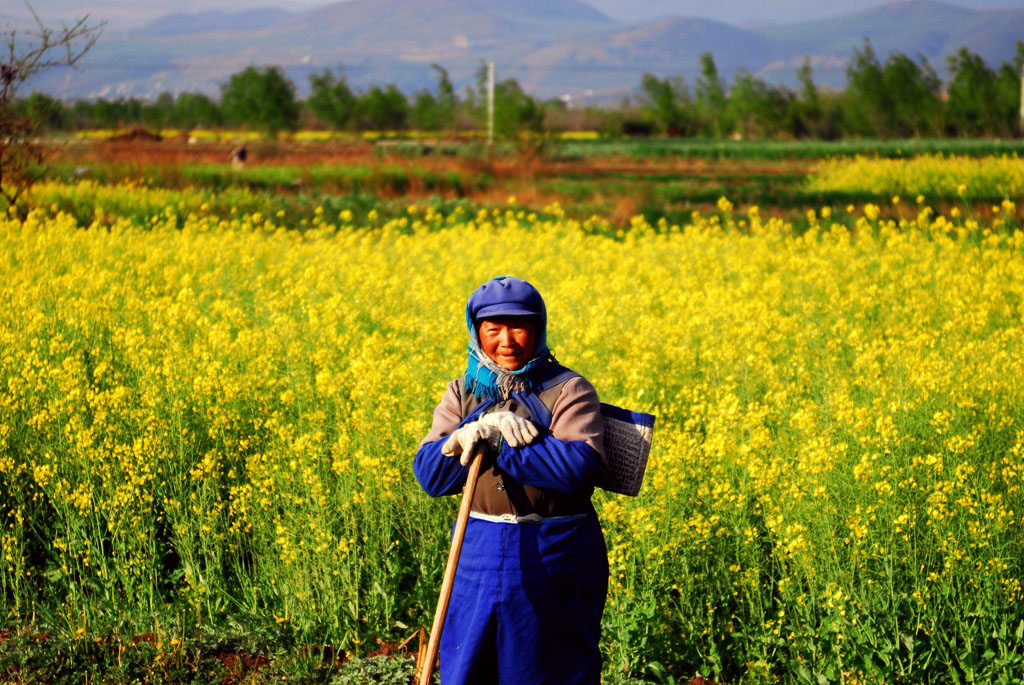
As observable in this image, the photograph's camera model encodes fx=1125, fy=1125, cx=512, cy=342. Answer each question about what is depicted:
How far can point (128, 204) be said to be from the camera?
1523 centimetres

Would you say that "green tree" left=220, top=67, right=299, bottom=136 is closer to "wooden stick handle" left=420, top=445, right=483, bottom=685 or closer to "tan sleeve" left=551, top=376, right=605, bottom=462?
"tan sleeve" left=551, top=376, right=605, bottom=462

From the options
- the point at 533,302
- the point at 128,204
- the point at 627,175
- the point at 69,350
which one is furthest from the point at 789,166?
the point at 533,302

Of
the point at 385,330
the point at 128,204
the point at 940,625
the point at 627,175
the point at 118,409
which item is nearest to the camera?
the point at 940,625

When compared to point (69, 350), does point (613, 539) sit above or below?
below

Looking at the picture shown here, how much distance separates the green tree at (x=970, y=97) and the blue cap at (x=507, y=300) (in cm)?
2336

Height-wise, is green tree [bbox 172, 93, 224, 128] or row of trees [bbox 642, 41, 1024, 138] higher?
green tree [bbox 172, 93, 224, 128]

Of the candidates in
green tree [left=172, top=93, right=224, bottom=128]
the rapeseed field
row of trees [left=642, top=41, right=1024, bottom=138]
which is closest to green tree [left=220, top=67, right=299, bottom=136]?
green tree [left=172, top=93, right=224, bottom=128]

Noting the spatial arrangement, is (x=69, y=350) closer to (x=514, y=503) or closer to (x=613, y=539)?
(x=613, y=539)

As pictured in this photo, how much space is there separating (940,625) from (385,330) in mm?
4952

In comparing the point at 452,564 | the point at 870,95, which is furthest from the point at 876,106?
the point at 452,564

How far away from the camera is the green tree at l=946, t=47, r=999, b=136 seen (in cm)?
2405

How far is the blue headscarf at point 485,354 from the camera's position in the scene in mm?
2830

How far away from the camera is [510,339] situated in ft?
9.47

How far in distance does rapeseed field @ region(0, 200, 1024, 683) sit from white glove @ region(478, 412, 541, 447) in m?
1.49
